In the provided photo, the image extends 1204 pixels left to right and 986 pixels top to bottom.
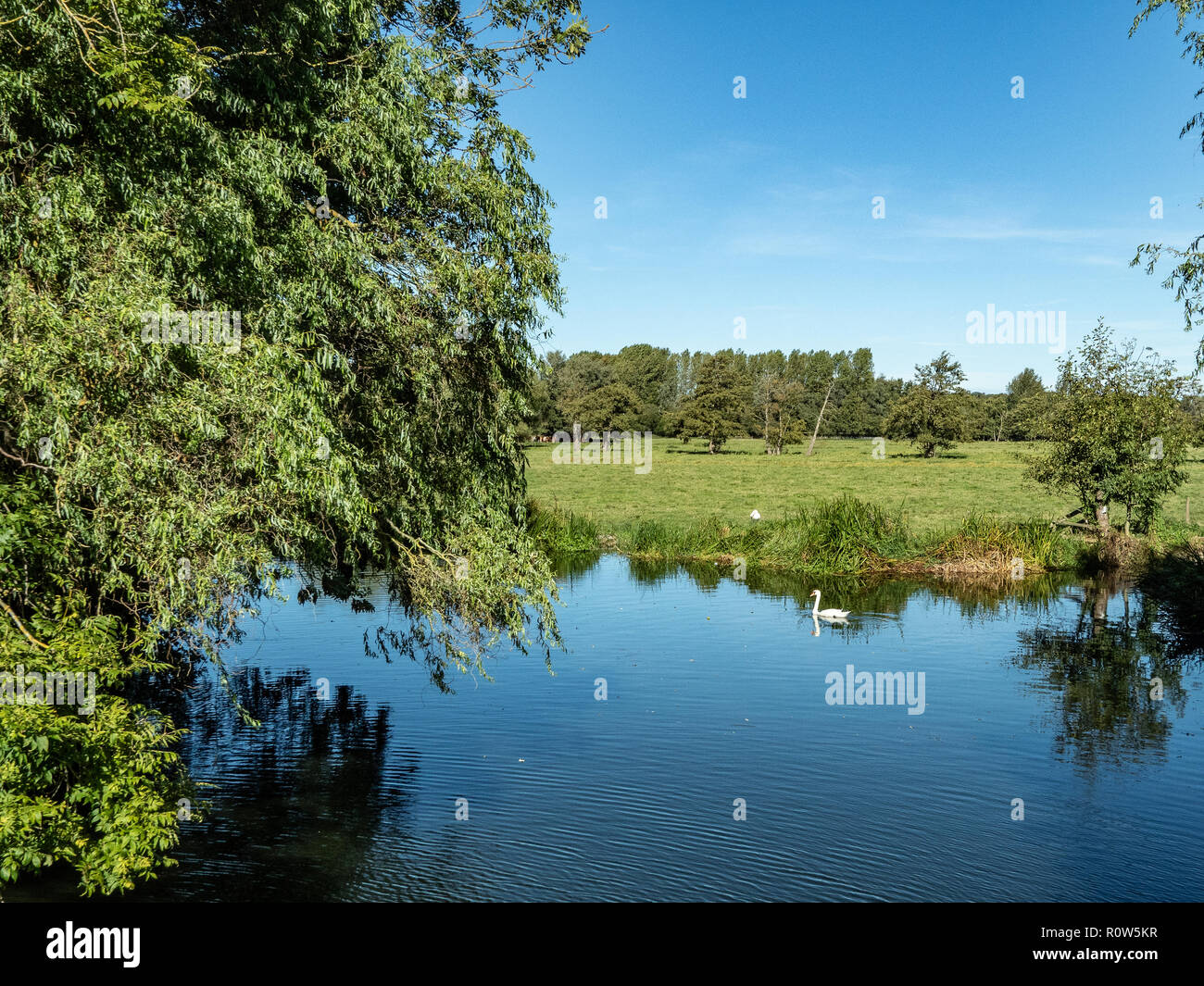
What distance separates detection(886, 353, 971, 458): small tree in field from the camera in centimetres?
8369

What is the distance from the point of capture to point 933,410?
83.6 meters

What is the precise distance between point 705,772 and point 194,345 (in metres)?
9.12

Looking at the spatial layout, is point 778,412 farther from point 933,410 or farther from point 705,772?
point 705,772

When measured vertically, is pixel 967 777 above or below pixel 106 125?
below

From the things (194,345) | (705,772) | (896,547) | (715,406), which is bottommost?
(705,772)

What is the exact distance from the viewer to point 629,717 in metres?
16.8

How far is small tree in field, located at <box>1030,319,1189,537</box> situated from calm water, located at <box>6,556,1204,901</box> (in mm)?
10635

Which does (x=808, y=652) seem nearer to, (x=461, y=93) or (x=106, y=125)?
(x=461, y=93)

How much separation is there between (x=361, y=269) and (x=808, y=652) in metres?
13.4

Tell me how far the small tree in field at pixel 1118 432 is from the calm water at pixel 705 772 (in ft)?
34.9

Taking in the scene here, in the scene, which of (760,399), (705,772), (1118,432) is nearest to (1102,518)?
(1118,432)
